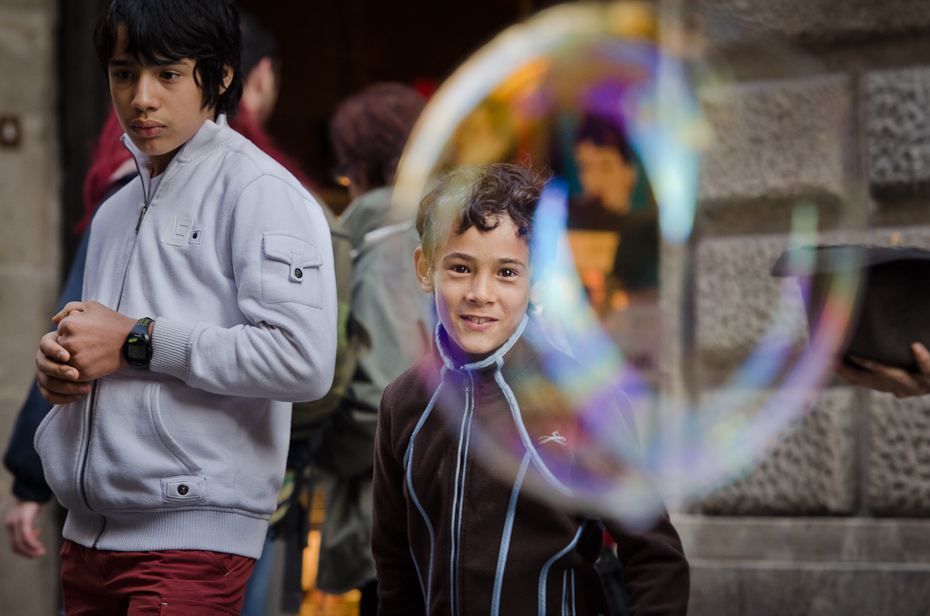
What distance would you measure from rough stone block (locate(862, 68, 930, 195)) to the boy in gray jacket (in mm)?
2205

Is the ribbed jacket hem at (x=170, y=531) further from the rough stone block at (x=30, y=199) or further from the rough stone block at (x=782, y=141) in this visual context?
the rough stone block at (x=30, y=199)

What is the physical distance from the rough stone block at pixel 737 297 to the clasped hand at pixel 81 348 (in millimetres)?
2236

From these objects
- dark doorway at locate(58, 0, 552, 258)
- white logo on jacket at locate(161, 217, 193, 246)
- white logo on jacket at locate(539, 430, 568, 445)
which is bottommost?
white logo on jacket at locate(539, 430, 568, 445)

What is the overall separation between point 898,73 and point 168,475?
264cm

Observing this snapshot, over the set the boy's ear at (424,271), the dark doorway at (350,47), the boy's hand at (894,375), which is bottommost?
the boy's hand at (894,375)

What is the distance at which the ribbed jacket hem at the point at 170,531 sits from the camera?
1.45 meters

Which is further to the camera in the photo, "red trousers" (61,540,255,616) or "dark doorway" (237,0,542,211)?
"dark doorway" (237,0,542,211)

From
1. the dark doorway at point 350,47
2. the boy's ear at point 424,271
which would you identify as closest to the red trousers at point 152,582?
the boy's ear at point 424,271

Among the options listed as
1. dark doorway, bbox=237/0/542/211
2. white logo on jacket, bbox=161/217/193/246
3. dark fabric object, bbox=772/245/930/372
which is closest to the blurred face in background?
dark fabric object, bbox=772/245/930/372

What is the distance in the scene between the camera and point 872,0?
3.21m

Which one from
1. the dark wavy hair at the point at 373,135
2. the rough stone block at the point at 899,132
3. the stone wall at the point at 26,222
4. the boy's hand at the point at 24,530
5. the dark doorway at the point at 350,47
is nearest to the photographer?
the boy's hand at the point at 24,530

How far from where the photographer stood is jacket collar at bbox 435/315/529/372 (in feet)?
4.77

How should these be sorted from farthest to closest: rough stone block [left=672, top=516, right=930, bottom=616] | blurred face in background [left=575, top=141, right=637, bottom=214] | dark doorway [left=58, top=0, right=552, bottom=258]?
dark doorway [left=58, top=0, right=552, bottom=258] → rough stone block [left=672, top=516, right=930, bottom=616] → blurred face in background [left=575, top=141, right=637, bottom=214]

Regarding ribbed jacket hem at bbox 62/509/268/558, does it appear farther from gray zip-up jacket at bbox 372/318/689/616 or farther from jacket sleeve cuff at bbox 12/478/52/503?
jacket sleeve cuff at bbox 12/478/52/503
